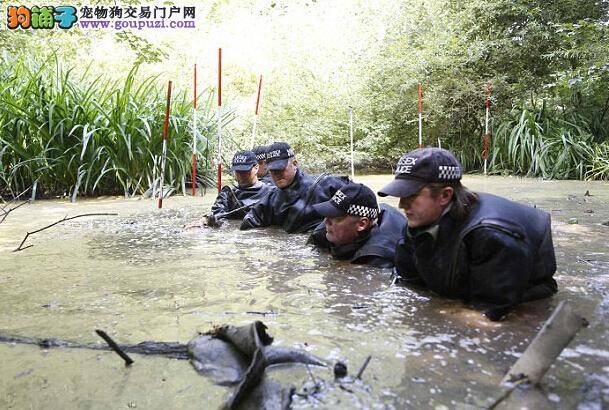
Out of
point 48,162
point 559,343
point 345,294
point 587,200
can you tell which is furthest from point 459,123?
point 559,343

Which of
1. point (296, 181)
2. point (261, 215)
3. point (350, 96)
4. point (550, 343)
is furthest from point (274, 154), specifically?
point (350, 96)

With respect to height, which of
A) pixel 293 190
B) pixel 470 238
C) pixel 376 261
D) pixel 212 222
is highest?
pixel 470 238

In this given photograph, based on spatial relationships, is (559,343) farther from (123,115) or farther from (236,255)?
(123,115)

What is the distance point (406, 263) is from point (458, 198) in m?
0.48

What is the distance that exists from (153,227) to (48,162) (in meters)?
2.95

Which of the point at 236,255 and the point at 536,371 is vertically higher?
the point at 536,371

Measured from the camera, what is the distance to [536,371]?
1380 millimetres

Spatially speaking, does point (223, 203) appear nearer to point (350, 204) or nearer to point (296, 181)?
point (296, 181)

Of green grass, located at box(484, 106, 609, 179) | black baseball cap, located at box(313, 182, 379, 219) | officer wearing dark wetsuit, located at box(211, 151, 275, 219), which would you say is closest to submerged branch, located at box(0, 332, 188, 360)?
black baseball cap, located at box(313, 182, 379, 219)

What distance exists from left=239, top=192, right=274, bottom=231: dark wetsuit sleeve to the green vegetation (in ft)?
9.21

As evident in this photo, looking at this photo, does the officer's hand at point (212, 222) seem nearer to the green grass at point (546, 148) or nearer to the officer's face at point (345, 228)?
the officer's face at point (345, 228)

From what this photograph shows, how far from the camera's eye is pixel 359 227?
3.07 meters

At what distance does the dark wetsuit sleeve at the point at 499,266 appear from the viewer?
188cm

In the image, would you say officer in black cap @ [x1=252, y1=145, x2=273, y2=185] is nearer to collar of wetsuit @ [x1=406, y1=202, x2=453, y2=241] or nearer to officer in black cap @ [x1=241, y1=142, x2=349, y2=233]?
officer in black cap @ [x1=241, y1=142, x2=349, y2=233]
